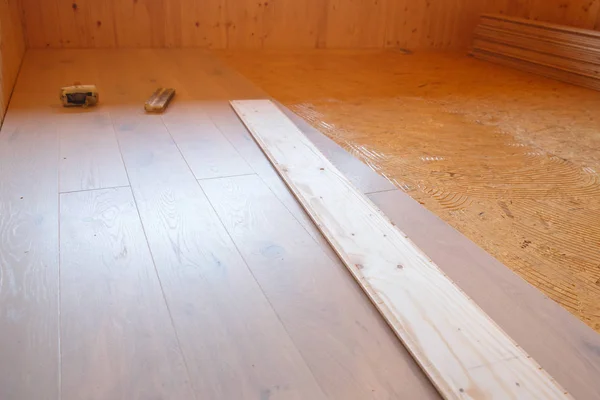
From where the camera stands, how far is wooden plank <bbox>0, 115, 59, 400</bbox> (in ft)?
3.33

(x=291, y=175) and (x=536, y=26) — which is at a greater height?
(x=536, y=26)

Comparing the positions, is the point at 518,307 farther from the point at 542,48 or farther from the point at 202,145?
the point at 542,48

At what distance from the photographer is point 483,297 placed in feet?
4.38

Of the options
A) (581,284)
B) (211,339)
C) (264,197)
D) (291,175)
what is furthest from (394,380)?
(291,175)

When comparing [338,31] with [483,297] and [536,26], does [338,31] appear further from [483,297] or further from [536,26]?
[483,297]

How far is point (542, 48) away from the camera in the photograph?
4.47 m

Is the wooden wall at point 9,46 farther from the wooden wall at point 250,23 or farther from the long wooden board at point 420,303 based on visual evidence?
the long wooden board at point 420,303

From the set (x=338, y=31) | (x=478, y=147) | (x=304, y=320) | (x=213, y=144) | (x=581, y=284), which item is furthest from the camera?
(x=338, y=31)

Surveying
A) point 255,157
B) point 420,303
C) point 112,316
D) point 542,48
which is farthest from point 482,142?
point 542,48

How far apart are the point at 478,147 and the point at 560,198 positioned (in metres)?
0.61

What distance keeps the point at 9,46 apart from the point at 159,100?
1.09m

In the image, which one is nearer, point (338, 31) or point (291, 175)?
point (291, 175)

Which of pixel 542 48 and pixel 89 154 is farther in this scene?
pixel 542 48

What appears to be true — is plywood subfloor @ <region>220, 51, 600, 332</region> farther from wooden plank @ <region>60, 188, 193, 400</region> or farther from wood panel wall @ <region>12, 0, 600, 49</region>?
wooden plank @ <region>60, 188, 193, 400</region>
